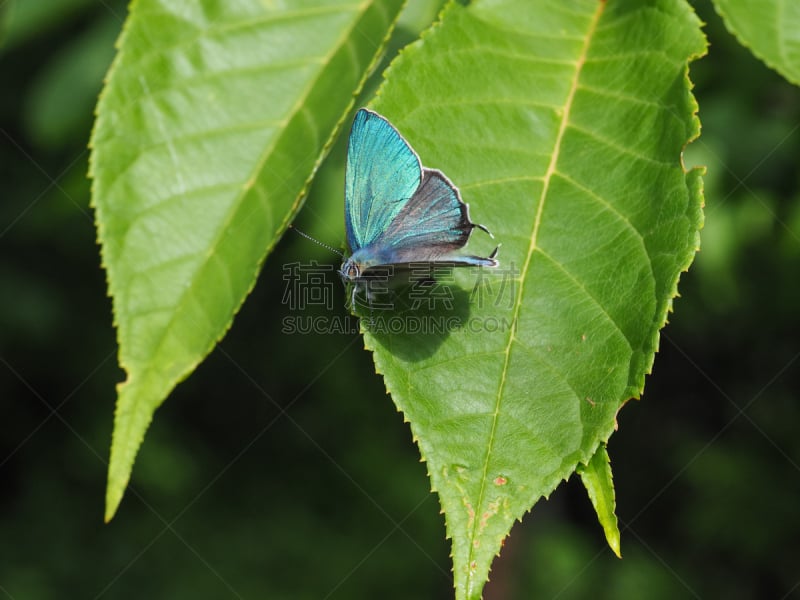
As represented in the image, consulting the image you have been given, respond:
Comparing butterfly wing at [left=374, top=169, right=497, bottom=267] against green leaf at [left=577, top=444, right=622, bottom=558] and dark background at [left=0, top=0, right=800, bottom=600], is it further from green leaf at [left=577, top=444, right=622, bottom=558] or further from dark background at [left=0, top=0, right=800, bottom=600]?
dark background at [left=0, top=0, right=800, bottom=600]

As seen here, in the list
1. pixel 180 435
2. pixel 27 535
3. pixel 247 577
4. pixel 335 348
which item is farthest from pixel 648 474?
pixel 27 535

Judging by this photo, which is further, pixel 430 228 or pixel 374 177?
pixel 374 177

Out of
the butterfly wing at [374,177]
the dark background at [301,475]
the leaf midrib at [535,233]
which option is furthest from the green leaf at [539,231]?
the dark background at [301,475]

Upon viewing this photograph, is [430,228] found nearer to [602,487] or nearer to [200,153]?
[200,153]

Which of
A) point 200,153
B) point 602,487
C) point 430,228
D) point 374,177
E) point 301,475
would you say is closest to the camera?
point 602,487

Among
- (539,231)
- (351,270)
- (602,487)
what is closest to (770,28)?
(539,231)

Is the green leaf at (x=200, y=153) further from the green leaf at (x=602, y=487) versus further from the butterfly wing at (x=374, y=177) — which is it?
the green leaf at (x=602, y=487)
